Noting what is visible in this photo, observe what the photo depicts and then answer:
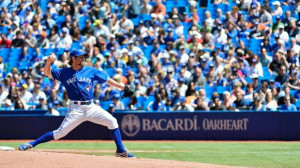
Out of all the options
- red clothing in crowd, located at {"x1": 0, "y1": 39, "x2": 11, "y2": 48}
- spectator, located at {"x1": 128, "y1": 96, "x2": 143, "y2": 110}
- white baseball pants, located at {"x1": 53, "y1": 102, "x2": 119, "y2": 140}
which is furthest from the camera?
red clothing in crowd, located at {"x1": 0, "y1": 39, "x2": 11, "y2": 48}

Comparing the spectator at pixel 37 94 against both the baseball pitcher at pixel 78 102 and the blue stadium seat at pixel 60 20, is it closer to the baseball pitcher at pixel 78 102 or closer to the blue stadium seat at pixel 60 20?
the blue stadium seat at pixel 60 20

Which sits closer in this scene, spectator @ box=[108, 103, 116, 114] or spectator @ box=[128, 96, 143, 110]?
spectator @ box=[108, 103, 116, 114]

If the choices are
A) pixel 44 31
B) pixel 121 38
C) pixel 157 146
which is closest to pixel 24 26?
pixel 44 31

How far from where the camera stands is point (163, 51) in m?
20.1

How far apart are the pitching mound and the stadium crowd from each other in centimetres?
736

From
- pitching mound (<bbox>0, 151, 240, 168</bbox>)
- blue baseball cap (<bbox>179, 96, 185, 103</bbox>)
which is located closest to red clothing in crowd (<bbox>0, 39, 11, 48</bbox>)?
blue baseball cap (<bbox>179, 96, 185, 103</bbox>)

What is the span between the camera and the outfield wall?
1719cm

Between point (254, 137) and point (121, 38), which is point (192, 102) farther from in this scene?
point (121, 38)

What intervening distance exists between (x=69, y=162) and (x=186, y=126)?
7.99 m

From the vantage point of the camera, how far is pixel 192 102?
58.9 feet

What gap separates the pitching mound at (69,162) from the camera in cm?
958

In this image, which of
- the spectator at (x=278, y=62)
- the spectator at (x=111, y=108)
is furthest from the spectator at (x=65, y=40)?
the spectator at (x=278, y=62)

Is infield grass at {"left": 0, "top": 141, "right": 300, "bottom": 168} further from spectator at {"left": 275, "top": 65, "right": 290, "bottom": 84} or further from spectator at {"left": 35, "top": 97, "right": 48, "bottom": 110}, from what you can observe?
spectator at {"left": 275, "top": 65, "right": 290, "bottom": 84}

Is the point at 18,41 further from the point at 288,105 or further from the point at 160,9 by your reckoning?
the point at 288,105
